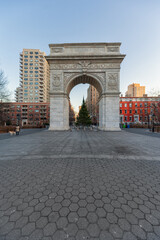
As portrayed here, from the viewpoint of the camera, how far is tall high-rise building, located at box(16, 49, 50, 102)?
207 ft

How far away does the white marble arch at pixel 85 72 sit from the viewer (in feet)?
61.8

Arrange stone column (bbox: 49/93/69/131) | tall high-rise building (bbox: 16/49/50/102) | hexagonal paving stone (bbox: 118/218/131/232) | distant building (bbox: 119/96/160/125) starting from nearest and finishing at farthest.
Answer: hexagonal paving stone (bbox: 118/218/131/232)
stone column (bbox: 49/93/69/131)
distant building (bbox: 119/96/160/125)
tall high-rise building (bbox: 16/49/50/102)

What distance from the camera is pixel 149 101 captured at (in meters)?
45.1

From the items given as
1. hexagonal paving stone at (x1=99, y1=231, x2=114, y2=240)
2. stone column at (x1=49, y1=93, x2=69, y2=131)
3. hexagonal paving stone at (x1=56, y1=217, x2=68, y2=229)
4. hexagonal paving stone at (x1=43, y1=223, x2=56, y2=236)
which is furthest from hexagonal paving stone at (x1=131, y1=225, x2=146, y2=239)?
stone column at (x1=49, y1=93, x2=69, y2=131)

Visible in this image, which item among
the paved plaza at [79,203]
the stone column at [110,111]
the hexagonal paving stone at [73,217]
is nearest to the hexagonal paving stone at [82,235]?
the paved plaza at [79,203]

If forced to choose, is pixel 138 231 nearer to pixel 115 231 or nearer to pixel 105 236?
pixel 115 231

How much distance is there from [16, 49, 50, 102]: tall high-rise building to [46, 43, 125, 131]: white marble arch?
164 feet

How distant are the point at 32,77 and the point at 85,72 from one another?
60.5 meters

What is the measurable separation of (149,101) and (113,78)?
37.8 metres

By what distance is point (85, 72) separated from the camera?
19.2 m

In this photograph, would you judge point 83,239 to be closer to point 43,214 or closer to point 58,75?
point 43,214

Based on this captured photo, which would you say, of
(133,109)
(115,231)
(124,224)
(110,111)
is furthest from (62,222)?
(133,109)

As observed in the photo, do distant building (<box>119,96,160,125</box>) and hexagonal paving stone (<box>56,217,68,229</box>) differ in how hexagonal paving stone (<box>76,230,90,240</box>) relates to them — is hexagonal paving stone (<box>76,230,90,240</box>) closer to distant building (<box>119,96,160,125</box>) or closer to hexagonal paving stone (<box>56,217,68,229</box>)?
hexagonal paving stone (<box>56,217,68,229</box>)

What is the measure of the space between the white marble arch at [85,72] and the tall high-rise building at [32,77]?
50.0m
